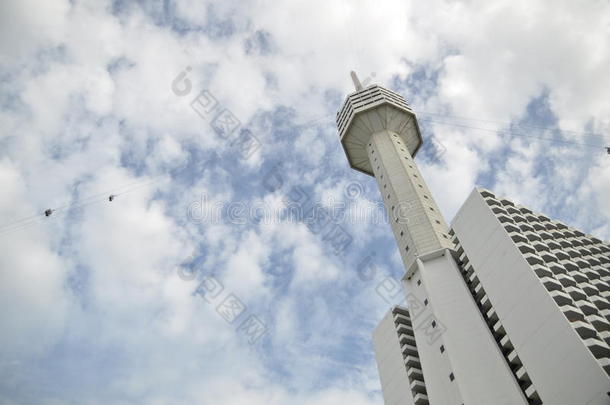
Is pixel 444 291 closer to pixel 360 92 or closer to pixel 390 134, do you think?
pixel 390 134

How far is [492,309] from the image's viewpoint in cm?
3108

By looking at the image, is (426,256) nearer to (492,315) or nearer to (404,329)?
(404,329)

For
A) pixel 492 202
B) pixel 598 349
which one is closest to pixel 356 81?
pixel 492 202

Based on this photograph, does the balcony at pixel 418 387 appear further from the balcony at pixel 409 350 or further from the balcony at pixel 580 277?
the balcony at pixel 580 277

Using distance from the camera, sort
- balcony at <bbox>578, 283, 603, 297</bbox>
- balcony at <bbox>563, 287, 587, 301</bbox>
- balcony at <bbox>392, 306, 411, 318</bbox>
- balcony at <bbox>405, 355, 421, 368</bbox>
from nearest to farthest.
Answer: balcony at <bbox>563, 287, 587, 301</bbox> < balcony at <bbox>578, 283, 603, 297</bbox> < balcony at <bbox>405, 355, 421, 368</bbox> < balcony at <bbox>392, 306, 411, 318</bbox>

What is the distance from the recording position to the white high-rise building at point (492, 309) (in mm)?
24125

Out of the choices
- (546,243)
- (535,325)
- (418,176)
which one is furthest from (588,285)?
(418,176)

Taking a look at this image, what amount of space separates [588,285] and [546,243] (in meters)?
5.48

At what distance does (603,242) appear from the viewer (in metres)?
40.6

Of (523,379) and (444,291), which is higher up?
(444,291)

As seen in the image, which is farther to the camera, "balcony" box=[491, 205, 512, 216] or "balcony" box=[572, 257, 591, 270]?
"balcony" box=[491, 205, 512, 216]

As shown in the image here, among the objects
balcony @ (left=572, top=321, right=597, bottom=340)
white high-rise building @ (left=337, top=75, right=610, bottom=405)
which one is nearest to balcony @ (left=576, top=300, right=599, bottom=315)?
white high-rise building @ (left=337, top=75, right=610, bottom=405)

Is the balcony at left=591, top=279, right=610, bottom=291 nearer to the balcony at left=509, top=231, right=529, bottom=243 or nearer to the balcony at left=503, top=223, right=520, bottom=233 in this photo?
→ the balcony at left=509, top=231, right=529, bottom=243

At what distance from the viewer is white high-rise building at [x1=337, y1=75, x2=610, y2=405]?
79.2 feet
